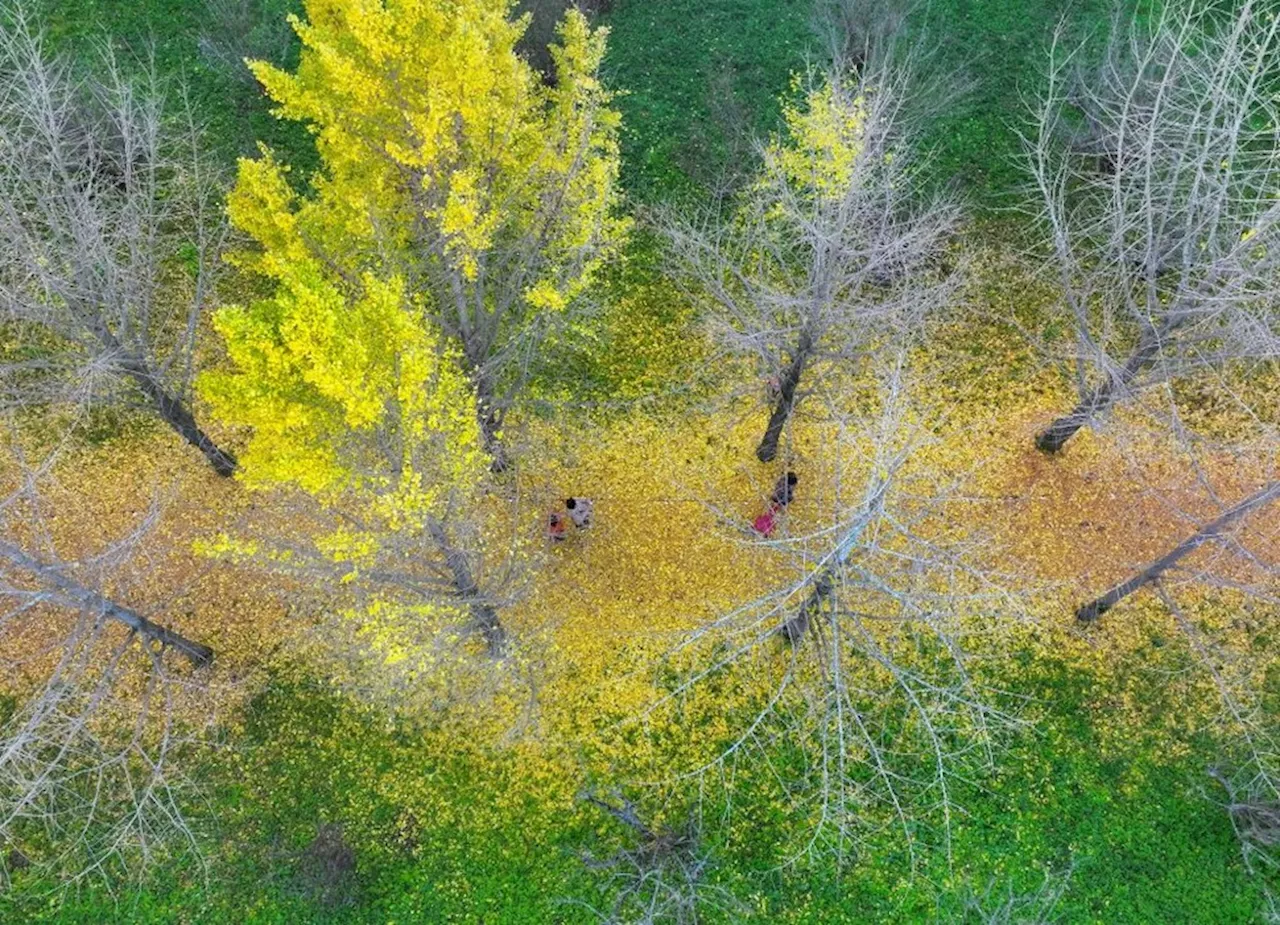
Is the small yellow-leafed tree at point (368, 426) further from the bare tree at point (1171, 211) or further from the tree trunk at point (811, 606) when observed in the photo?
the bare tree at point (1171, 211)

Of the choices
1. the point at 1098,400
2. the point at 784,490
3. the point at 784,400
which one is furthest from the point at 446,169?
the point at 1098,400

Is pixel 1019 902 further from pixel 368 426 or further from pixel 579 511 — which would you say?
pixel 368 426

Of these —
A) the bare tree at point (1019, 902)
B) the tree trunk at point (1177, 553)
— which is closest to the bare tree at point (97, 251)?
the bare tree at point (1019, 902)

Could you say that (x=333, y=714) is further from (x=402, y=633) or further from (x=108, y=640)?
(x=108, y=640)

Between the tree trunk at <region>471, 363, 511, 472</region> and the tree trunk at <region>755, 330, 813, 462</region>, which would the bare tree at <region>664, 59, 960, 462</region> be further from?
the tree trunk at <region>471, 363, 511, 472</region>

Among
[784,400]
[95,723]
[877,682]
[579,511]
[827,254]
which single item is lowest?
[95,723]

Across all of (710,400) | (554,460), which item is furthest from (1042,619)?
(554,460)
